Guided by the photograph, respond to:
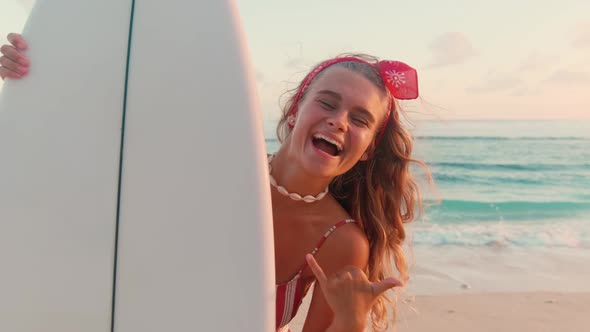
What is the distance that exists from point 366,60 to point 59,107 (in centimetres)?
114

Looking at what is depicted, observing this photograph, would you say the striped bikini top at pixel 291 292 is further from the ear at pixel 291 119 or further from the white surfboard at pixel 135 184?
the white surfboard at pixel 135 184

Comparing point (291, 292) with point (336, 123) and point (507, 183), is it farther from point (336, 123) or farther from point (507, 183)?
point (507, 183)

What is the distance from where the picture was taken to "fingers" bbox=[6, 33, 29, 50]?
1.84m

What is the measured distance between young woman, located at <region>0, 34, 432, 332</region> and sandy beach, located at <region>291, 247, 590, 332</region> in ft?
5.52

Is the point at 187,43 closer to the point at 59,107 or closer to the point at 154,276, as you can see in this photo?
the point at 59,107

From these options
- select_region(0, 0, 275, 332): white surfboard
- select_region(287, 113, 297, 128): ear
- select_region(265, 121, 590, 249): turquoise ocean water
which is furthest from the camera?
select_region(265, 121, 590, 249): turquoise ocean water

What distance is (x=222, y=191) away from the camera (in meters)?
1.71

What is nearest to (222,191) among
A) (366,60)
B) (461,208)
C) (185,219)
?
(185,219)

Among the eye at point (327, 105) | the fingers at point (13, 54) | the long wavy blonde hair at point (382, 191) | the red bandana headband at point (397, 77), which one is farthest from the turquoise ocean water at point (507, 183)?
the fingers at point (13, 54)

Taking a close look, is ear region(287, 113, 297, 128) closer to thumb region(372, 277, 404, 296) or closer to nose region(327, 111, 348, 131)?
nose region(327, 111, 348, 131)

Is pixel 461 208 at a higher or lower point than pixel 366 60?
lower

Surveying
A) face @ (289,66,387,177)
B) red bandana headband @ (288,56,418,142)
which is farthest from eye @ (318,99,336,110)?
red bandana headband @ (288,56,418,142)

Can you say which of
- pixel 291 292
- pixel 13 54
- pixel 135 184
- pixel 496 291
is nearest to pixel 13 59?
pixel 13 54

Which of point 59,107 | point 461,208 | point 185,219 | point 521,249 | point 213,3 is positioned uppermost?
point 213,3
